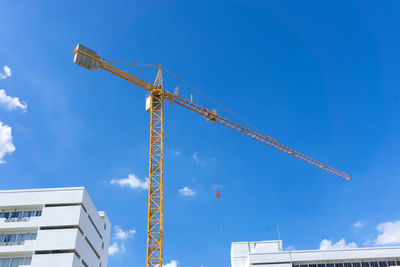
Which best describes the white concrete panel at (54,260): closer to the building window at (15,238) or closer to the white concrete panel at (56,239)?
the white concrete panel at (56,239)

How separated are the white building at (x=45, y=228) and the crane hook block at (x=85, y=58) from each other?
19.1 meters

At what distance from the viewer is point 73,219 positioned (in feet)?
181

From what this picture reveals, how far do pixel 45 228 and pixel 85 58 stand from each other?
25942mm

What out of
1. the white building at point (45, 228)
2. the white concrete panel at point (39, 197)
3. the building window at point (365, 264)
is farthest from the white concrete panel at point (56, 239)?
the building window at point (365, 264)

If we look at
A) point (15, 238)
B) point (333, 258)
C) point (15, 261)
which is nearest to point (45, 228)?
point (15, 238)

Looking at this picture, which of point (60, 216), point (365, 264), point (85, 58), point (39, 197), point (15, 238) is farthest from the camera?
point (365, 264)

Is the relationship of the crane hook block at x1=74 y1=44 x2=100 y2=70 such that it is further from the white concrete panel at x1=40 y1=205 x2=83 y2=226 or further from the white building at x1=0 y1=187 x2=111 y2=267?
the white concrete panel at x1=40 y1=205 x2=83 y2=226

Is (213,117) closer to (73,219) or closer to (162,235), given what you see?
(162,235)

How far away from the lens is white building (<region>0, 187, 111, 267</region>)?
52.3 m

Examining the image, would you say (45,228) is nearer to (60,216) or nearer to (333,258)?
(60,216)

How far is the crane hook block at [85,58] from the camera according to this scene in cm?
5984

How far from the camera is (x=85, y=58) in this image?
200 feet

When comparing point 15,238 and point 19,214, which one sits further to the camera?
point 19,214

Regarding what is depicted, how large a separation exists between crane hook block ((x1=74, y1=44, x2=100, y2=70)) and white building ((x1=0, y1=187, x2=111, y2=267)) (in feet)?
62.6
